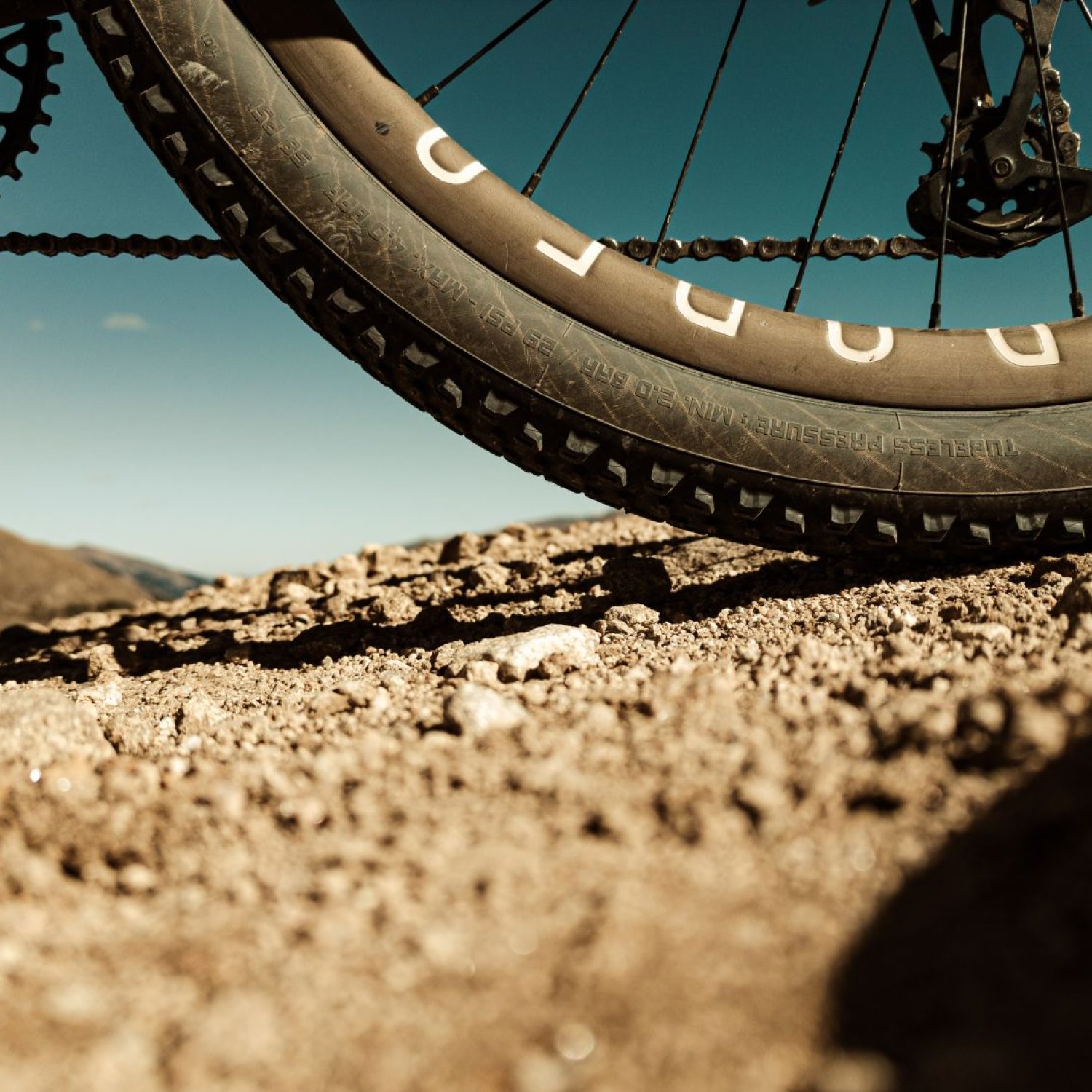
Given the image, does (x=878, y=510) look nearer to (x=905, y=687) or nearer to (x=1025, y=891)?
(x=905, y=687)

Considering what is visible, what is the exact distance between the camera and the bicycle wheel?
5.07 ft

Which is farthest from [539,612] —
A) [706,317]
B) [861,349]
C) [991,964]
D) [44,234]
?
[44,234]

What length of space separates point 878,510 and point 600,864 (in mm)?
1148

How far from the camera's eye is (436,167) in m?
1.63

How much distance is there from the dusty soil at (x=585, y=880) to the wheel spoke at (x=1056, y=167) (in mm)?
Result: 885

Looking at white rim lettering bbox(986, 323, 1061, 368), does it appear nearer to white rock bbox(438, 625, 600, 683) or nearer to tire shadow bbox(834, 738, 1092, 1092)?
white rock bbox(438, 625, 600, 683)

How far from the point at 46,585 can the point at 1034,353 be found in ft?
23.6

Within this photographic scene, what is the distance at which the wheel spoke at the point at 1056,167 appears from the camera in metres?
1.72

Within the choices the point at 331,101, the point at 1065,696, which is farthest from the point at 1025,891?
the point at 331,101

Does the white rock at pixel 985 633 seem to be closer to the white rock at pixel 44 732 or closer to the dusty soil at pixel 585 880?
the dusty soil at pixel 585 880

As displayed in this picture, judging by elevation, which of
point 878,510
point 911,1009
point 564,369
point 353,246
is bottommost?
point 911,1009

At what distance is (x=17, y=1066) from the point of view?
0.58 metres

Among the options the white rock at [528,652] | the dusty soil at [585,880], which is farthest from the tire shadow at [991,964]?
the white rock at [528,652]

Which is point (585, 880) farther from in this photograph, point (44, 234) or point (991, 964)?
point (44, 234)
